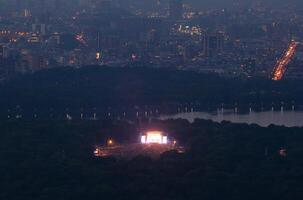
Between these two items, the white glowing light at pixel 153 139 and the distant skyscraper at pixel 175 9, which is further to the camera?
the distant skyscraper at pixel 175 9

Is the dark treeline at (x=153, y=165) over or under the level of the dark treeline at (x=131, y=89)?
under

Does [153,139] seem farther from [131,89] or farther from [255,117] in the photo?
[131,89]

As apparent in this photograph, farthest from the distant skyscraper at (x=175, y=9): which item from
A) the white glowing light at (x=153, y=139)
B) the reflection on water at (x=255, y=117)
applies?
the white glowing light at (x=153, y=139)

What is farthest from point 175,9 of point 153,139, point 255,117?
point 153,139

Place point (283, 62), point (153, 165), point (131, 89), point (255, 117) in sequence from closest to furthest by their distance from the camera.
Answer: point (153, 165) → point (255, 117) → point (131, 89) → point (283, 62)

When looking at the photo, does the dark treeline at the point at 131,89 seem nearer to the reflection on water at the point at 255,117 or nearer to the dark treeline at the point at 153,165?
the reflection on water at the point at 255,117

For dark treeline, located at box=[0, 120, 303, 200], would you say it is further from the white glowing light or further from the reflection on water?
the reflection on water

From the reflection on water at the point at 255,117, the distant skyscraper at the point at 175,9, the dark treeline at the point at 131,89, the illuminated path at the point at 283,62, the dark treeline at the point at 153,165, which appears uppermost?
the distant skyscraper at the point at 175,9
